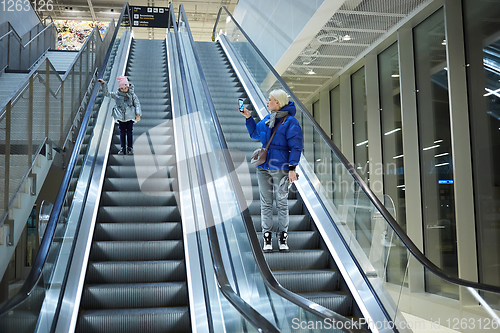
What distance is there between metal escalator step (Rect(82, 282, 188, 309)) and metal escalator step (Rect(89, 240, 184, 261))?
556 mm

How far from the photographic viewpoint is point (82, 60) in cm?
836

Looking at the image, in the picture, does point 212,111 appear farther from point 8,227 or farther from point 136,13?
point 136,13

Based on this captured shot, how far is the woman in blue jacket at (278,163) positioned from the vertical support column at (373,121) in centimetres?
532

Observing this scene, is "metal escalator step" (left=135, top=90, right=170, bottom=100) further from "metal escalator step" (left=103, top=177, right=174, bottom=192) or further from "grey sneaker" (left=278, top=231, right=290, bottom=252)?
"grey sneaker" (left=278, top=231, right=290, bottom=252)

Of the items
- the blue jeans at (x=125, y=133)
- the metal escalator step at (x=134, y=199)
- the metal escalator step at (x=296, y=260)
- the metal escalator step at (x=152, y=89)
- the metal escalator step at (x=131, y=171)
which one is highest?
the metal escalator step at (x=152, y=89)

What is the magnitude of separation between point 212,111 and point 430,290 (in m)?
3.56

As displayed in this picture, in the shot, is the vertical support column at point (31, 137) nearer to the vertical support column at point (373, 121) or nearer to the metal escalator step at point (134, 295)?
the metal escalator step at point (134, 295)

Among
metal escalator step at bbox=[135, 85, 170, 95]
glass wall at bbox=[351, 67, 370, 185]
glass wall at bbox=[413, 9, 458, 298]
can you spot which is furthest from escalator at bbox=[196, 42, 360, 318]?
glass wall at bbox=[351, 67, 370, 185]

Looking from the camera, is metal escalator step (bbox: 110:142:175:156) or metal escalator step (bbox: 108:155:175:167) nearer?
metal escalator step (bbox: 108:155:175:167)

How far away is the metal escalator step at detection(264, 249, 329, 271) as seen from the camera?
→ 15.4 feet

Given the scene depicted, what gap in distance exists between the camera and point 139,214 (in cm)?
565

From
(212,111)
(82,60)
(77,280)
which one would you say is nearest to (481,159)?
(212,111)

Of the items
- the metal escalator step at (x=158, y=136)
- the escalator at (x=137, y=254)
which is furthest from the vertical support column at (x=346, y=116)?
the escalator at (x=137, y=254)

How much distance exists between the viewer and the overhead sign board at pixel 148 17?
68.9ft
